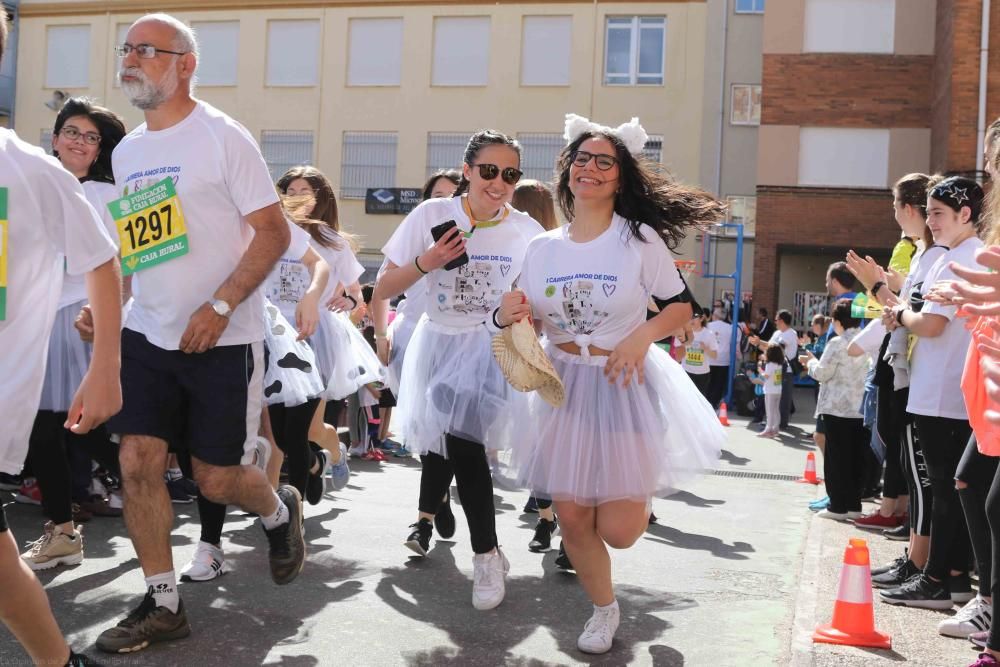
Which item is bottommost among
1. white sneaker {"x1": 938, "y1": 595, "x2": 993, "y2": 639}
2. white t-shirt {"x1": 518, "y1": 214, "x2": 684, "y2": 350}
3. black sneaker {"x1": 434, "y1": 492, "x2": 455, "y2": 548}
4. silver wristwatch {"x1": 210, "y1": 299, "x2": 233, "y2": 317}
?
black sneaker {"x1": 434, "y1": 492, "x2": 455, "y2": 548}

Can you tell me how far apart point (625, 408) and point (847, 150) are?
26.1 m

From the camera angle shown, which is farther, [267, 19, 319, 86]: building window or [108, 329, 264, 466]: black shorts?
[267, 19, 319, 86]: building window

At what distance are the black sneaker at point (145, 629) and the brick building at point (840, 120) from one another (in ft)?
85.3

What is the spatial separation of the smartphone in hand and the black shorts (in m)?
1.40

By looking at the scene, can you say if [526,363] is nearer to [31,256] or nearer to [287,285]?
[31,256]

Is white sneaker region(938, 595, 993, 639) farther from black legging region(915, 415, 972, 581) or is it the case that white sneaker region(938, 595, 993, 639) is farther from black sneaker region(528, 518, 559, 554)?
black sneaker region(528, 518, 559, 554)

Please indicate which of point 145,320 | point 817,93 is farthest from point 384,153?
point 145,320

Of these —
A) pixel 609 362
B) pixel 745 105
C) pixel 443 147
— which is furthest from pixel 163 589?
pixel 745 105

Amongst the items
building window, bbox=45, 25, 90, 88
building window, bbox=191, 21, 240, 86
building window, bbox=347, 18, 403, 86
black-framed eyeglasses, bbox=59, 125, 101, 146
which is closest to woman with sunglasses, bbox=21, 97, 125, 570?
black-framed eyeglasses, bbox=59, 125, 101, 146

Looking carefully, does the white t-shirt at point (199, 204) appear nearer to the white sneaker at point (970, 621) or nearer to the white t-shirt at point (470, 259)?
the white t-shirt at point (470, 259)

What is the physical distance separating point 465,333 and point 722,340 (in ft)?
45.6

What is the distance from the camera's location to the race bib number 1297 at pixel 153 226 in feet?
13.8

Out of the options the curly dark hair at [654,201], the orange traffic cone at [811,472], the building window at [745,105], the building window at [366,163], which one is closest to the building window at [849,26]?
the building window at [745,105]

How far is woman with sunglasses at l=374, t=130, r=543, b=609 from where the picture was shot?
17.0 feet
